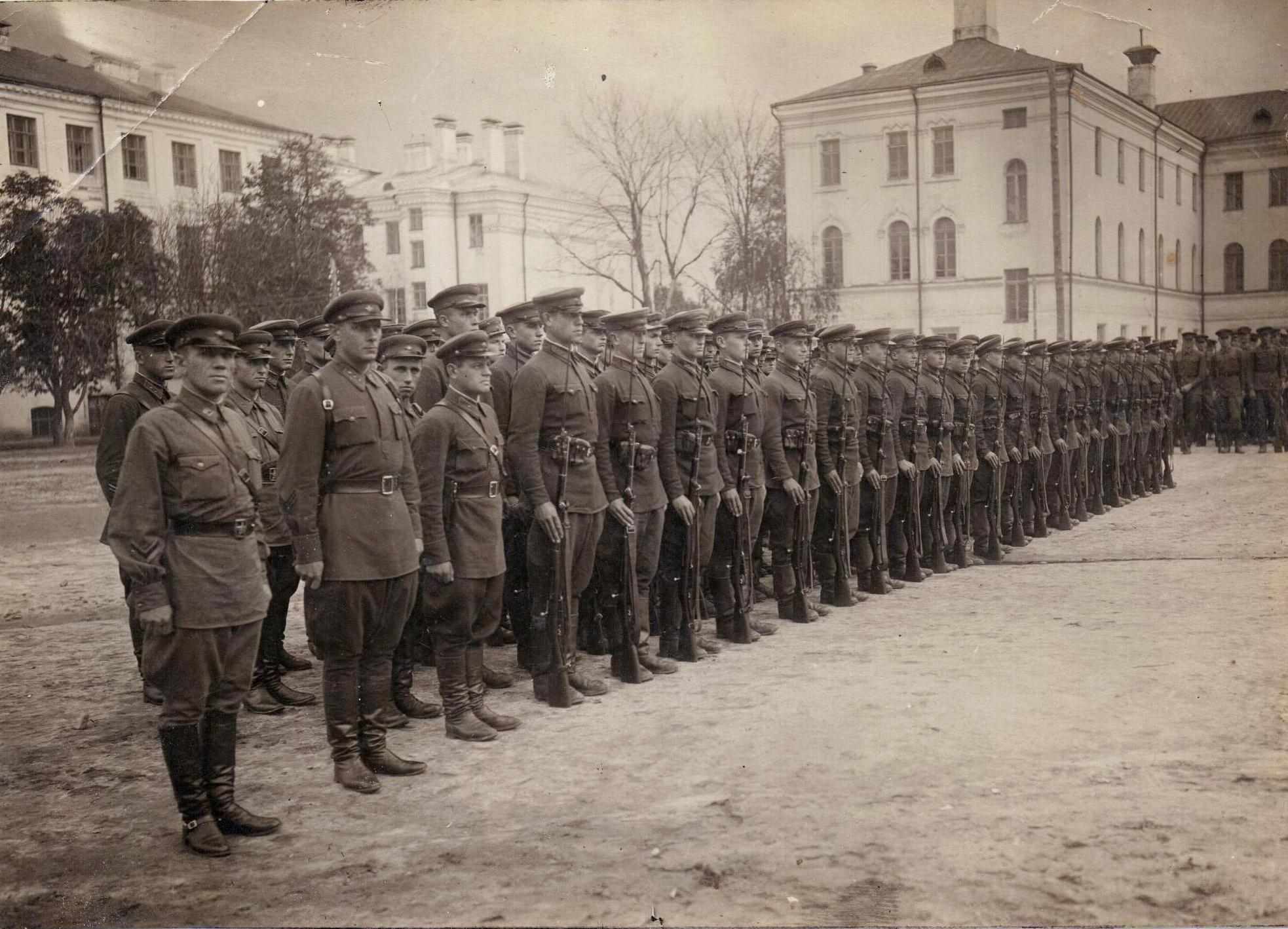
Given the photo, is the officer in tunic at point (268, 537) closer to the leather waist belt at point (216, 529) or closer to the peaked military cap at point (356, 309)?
the peaked military cap at point (356, 309)

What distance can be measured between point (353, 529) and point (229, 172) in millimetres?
24206

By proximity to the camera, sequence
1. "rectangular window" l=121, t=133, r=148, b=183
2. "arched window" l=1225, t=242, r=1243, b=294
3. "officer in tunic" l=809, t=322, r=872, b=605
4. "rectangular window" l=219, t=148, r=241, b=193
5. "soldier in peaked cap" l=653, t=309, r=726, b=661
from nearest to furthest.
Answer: "soldier in peaked cap" l=653, t=309, r=726, b=661
"officer in tunic" l=809, t=322, r=872, b=605
"arched window" l=1225, t=242, r=1243, b=294
"rectangular window" l=121, t=133, r=148, b=183
"rectangular window" l=219, t=148, r=241, b=193

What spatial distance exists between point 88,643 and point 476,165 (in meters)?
28.4

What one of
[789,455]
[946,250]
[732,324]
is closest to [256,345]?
[732,324]

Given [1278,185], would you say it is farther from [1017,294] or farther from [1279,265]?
[1017,294]

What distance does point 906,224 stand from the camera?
28.4m

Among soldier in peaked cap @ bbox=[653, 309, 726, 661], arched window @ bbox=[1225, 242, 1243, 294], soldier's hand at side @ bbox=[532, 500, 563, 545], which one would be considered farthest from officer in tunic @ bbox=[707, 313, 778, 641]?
arched window @ bbox=[1225, 242, 1243, 294]

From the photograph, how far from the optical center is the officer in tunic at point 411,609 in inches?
225

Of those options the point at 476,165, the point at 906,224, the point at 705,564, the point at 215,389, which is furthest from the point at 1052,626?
the point at 476,165

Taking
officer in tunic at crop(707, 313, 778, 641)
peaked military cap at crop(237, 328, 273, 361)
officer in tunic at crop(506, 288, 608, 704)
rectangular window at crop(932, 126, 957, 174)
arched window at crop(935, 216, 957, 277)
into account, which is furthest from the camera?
arched window at crop(935, 216, 957, 277)

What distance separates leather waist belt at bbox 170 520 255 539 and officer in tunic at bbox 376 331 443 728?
934 millimetres

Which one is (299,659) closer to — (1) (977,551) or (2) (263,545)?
A: (2) (263,545)

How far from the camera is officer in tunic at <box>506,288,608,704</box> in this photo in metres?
6.09

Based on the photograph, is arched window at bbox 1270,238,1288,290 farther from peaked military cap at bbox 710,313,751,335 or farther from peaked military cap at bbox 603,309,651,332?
peaked military cap at bbox 603,309,651,332
